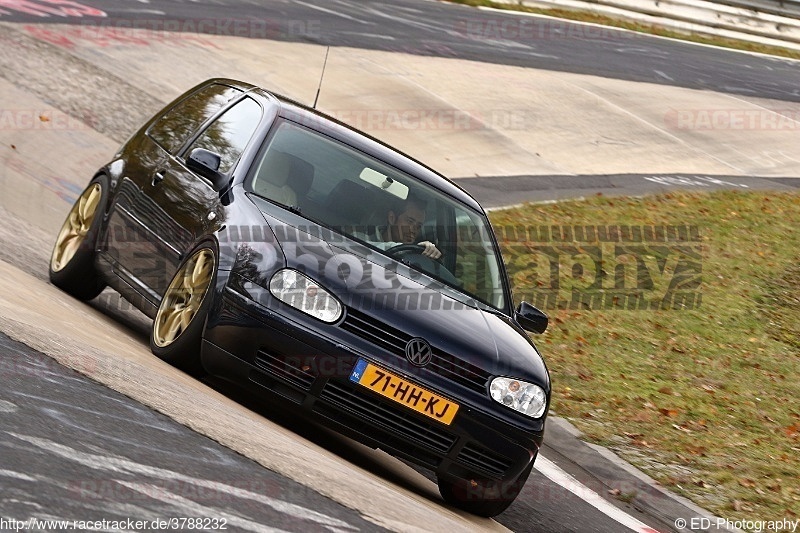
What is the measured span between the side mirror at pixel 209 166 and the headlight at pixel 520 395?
203 cm

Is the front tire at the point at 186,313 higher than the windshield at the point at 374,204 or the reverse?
the reverse

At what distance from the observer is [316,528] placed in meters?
4.86

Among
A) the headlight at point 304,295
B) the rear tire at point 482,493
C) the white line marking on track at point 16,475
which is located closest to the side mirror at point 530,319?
the rear tire at point 482,493

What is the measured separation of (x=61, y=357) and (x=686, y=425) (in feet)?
17.9

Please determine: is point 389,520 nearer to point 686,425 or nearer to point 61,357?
point 61,357

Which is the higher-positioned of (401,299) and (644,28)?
(401,299)

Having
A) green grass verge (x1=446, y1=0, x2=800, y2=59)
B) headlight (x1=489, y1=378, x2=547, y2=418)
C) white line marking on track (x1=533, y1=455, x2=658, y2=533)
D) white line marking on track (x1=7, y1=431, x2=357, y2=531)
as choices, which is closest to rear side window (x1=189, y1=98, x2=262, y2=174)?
headlight (x1=489, y1=378, x2=547, y2=418)

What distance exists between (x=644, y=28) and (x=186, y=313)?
90.9 feet

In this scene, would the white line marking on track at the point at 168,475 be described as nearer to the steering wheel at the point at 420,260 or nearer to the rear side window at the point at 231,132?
the steering wheel at the point at 420,260

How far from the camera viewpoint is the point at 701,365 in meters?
11.9

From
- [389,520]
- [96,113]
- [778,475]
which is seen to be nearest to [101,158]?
[96,113]

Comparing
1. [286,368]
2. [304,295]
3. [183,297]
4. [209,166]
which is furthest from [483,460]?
[209,166]

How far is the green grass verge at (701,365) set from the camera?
9094 millimetres

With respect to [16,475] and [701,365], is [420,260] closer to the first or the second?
[16,475]
